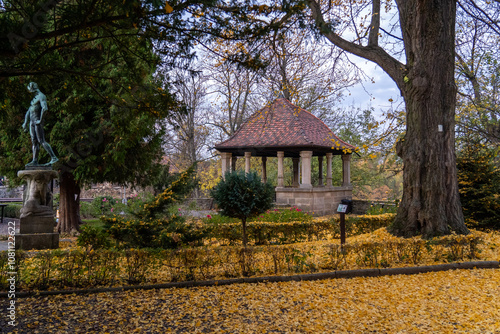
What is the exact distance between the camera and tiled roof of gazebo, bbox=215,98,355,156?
49.4ft

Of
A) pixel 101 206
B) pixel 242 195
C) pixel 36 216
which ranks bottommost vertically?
pixel 101 206

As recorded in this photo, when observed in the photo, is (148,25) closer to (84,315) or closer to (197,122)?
(84,315)

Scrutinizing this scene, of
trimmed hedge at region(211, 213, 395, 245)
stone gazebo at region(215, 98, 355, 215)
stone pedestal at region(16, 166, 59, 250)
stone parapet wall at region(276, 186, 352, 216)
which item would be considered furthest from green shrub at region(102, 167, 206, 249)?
stone parapet wall at region(276, 186, 352, 216)

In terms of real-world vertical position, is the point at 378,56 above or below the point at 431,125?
above

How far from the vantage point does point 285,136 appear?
15.7 meters

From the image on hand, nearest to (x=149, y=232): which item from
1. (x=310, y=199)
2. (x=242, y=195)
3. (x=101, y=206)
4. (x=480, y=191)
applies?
(x=242, y=195)

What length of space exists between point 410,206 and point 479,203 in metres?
2.45

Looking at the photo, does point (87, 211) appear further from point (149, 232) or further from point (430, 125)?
point (430, 125)

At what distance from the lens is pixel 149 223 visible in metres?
6.10

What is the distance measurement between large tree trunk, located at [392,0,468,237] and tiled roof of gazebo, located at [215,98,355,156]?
7.28 m

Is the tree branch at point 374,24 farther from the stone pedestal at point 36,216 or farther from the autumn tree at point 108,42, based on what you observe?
the stone pedestal at point 36,216

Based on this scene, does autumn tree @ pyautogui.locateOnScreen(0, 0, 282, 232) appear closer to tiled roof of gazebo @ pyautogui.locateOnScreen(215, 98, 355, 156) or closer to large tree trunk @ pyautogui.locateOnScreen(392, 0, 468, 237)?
large tree trunk @ pyautogui.locateOnScreen(392, 0, 468, 237)

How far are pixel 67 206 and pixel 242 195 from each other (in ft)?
24.7

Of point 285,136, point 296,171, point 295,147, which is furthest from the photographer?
point 296,171
